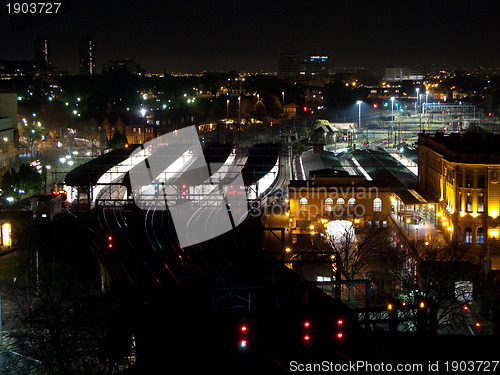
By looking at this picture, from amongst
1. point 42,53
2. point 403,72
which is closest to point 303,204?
point 42,53

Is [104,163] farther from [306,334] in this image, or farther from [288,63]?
[288,63]

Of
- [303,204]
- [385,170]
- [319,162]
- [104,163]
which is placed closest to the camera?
[303,204]

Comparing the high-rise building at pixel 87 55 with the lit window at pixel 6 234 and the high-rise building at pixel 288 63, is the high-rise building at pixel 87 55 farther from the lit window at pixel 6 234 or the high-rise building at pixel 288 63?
the lit window at pixel 6 234

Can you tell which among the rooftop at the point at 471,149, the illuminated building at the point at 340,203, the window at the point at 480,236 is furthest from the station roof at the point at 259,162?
the window at the point at 480,236

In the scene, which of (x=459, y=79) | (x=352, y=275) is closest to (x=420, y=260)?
(x=352, y=275)

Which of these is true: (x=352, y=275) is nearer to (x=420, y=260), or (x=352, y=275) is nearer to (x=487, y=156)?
(x=420, y=260)

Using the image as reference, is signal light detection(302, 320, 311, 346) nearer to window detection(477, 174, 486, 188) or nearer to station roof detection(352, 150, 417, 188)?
window detection(477, 174, 486, 188)
